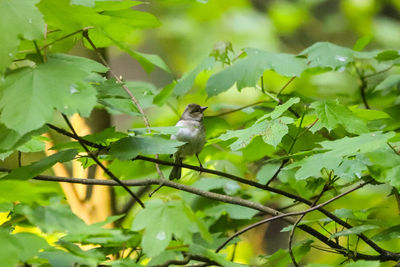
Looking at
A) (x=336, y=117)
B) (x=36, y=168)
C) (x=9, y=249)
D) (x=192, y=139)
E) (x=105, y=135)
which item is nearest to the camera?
(x=9, y=249)

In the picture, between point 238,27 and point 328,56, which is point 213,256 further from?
point 238,27

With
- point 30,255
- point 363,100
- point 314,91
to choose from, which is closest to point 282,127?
point 30,255

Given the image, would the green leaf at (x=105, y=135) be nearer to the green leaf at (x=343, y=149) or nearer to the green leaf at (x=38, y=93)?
the green leaf at (x=38, y=93)

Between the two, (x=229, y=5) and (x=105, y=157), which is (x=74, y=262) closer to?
(x=105, y=157)

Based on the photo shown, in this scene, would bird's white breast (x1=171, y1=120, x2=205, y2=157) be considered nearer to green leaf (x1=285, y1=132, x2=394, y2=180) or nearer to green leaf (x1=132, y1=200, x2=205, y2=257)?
green leaf (x1=285, y1=132, x2=394, y2=180)

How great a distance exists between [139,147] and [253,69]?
2.27 feet

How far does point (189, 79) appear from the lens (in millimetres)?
1787

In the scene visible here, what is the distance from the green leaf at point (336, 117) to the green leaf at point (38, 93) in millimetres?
578

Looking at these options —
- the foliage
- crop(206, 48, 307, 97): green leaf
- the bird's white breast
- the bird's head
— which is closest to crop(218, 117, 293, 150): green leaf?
the foliage

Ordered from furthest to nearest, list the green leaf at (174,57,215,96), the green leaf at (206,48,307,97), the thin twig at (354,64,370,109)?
the thin twig at (354,64,370,109), the green leaf at (174,57,215,96), the green leaf at (206,48,307,97)

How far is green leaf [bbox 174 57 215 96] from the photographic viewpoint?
1.77 m

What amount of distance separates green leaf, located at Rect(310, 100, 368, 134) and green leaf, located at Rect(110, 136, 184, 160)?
0.35 meters

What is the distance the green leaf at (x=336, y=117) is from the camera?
123 cm

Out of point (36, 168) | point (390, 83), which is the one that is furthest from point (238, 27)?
point (36, 168)
